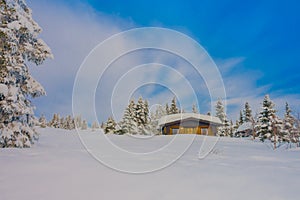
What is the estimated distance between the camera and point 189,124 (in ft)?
104

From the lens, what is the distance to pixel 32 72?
367 inches

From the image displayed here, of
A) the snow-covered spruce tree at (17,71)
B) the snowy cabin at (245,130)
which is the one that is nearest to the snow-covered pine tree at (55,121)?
the snowy cabin at (245,130)

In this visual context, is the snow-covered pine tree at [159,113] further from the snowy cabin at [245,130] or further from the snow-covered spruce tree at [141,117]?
the snowy cabin at [245,130]

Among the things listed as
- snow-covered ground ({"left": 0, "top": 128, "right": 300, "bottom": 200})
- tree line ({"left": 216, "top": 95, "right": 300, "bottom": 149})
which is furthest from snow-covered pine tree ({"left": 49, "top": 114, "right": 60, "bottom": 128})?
snow-covered ground ({"left": 0, "top": 128, "right": 300, "bottom": 200})

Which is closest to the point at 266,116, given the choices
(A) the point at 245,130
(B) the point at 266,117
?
(B) the point at 266,117

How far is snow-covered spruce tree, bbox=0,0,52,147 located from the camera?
781 centimetres

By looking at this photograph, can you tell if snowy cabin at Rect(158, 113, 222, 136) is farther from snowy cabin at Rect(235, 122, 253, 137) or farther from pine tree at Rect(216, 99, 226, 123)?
pine tree at Rect(216, 99, 226, 123)

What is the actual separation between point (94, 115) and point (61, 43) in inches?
256

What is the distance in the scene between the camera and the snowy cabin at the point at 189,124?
103 feet

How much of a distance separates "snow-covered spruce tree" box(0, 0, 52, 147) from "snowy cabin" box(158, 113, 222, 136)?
24.5m

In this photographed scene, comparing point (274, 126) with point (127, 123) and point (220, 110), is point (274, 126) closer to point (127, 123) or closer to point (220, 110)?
point (127, 123)

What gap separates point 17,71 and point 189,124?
26.8 m

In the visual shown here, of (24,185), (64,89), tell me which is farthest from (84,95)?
(24,185)

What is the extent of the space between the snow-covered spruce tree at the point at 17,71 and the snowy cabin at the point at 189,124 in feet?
80.2
